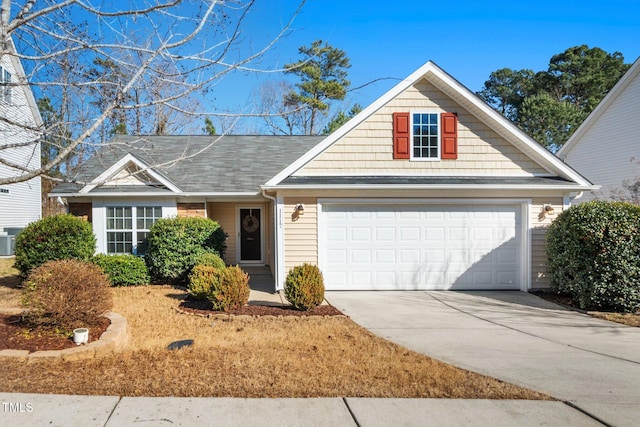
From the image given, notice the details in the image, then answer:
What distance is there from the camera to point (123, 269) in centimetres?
1112

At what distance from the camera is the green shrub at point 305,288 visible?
7922 mm

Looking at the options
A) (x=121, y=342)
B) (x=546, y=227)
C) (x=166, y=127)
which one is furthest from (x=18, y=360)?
(x=166, y=127)

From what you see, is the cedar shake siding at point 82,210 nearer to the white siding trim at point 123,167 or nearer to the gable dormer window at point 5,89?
the white siding trim at point 123,167

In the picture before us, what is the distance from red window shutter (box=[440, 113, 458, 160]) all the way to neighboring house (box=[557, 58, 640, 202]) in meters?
9.44

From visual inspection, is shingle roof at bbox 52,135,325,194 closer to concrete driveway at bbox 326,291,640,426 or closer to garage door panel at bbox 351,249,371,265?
garage door panel at bbox 351,249,371,265

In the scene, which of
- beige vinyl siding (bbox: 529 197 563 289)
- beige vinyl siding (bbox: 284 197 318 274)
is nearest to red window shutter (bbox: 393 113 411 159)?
beige vinyl siding (bbox: 284 197 318 274)

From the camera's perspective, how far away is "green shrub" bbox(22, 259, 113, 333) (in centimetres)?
536

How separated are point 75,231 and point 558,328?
11.1 metres

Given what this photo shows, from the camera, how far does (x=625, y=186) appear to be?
1566cm

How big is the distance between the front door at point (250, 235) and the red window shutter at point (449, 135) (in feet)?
22.2

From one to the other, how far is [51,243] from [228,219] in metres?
5.37

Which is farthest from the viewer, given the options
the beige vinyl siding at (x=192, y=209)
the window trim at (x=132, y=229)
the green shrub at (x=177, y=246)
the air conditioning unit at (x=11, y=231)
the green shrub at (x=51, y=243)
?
the air conditioning unit at (x=11, y=231)

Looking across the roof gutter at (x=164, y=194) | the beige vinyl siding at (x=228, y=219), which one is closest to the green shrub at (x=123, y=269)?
the roof gutter at (x=164, y=194)

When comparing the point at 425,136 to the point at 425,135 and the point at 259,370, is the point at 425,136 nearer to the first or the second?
the point at 425,135
